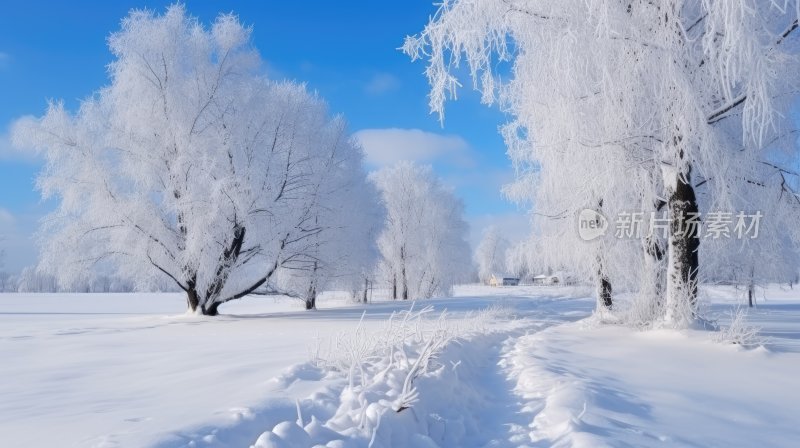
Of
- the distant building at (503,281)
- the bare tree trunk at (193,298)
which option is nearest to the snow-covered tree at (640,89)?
the bare tree trunk at (193,298)

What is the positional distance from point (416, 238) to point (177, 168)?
20.9 metres

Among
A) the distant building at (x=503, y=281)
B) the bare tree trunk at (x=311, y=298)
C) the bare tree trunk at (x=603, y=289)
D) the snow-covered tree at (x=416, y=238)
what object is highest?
the snow-covered tree at (x=416, y=238)

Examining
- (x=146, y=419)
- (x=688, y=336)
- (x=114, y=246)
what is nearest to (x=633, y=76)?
(x=688, y=336)

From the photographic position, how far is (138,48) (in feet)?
54.6

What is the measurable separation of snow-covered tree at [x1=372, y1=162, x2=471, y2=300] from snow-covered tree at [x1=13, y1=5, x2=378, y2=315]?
56.5 ft

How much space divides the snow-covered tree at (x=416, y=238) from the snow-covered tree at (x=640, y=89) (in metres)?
25.2

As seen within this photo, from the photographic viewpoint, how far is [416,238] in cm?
3488

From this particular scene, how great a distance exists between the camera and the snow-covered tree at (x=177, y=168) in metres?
15.7

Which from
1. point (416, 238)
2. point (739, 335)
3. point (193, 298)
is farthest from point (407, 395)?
point (416, 238)

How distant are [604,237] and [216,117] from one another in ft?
39.4

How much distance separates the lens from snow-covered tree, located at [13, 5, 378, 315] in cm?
1571

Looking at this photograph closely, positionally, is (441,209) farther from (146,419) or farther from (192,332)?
(146,419)

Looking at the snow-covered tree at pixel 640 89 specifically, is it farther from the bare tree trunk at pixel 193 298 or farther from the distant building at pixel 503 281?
the distant building at pixel 503 281

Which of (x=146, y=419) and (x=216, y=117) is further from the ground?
(x=216, y=117)
